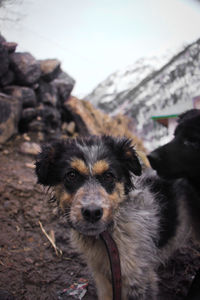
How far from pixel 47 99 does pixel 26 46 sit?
14.1 ft

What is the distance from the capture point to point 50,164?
2658mm

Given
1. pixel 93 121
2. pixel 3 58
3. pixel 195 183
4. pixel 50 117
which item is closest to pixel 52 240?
pixel 195 183

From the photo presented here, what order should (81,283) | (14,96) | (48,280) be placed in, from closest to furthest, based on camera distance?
(48,280), (81,283), (14,96)

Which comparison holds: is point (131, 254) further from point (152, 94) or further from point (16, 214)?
point (152, 94)

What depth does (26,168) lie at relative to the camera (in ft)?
15.9

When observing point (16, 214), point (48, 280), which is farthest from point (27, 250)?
point (16, 214)

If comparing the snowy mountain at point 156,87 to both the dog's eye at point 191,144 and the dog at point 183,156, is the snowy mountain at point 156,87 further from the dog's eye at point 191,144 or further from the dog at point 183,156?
the dog's eye at point 191,144

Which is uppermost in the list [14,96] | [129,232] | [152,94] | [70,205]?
[152,94]

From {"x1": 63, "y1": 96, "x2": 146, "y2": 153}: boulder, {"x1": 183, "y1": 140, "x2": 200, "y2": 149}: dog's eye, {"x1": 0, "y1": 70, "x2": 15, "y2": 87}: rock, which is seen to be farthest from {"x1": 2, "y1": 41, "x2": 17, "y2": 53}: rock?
{"x1": 63, "y1": 96, "x2": 146, "y2": 153}: boulder

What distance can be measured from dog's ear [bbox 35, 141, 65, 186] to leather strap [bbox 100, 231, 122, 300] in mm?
810

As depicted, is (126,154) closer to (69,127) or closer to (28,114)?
(28,114)

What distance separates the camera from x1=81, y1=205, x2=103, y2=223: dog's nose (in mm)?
1967

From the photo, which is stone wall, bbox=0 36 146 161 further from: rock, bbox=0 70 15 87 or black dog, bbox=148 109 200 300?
black dog, bbox=148 109 200 300

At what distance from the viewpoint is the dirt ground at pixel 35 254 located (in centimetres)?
253
